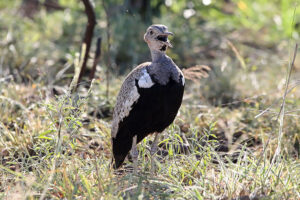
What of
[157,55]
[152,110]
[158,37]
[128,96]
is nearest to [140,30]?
[158,37]

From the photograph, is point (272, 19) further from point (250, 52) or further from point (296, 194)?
point (296, 194)

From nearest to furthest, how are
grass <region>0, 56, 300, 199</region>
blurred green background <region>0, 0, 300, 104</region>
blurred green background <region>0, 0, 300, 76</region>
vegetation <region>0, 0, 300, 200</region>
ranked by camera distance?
grass <region>0, 56, 300, 199</region>, vegetation <region>0, 0, 300, 200</region>, blurred green background <region>0, 0, 300, 104</region>, blurred green background <region>0, 0, 300, 76</region>

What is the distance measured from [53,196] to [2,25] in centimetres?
481

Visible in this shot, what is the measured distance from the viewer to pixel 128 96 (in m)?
3.12

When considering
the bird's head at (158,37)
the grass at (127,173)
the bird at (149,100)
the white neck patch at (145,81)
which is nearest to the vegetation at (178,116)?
the grass at (127,173)

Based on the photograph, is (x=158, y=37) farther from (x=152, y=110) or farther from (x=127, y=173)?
(x=127, y=173)

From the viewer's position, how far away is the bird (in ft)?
9.83

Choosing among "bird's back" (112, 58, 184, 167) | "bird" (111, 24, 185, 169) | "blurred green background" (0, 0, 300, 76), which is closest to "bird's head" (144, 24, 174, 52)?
"bird" (111, 24, 185, 169)

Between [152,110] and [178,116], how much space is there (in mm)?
1202

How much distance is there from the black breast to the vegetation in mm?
241

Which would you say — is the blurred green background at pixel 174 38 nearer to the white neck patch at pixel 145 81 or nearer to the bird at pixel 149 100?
the bird at pixel 149 100

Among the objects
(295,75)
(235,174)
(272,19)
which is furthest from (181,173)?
(272,19)

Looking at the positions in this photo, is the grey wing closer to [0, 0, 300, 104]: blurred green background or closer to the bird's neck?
the bird's neck

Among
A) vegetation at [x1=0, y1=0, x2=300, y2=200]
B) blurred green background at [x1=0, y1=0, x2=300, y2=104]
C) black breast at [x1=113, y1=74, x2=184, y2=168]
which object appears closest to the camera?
vegetation at [x1=0, y1=0, x2=300, y2=200]
